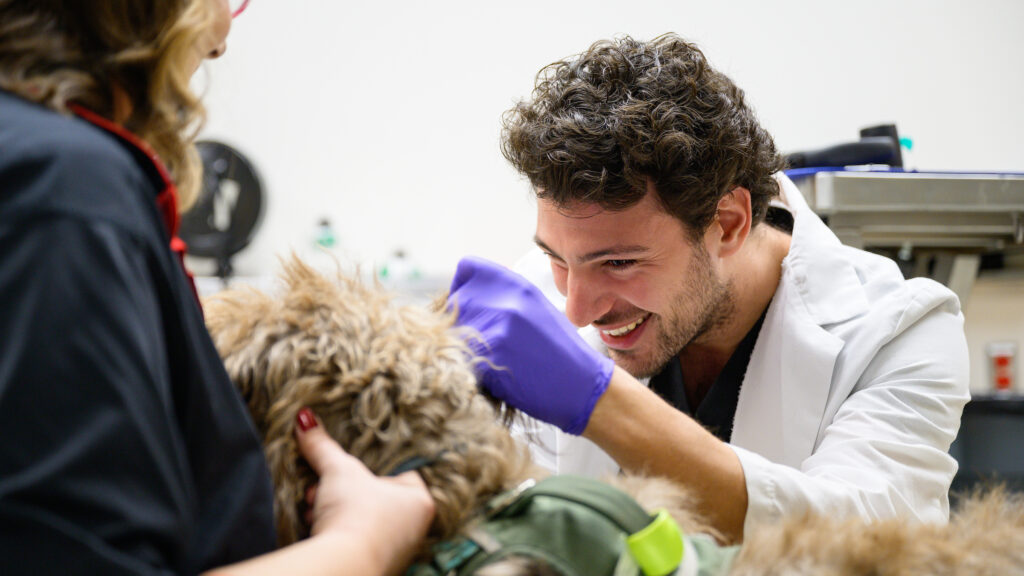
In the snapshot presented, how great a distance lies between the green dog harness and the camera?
595mm

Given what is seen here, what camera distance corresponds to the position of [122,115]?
528 millimetres

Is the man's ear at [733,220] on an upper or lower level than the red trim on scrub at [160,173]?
lower

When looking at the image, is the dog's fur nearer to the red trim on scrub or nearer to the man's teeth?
the red trim on scrub

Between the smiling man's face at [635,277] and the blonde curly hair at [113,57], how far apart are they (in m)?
0.90

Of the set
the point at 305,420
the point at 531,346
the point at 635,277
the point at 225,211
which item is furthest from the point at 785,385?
the point at 225,211

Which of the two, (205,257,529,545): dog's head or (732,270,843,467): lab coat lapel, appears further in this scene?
(732,270,843,467): lab coat lapel

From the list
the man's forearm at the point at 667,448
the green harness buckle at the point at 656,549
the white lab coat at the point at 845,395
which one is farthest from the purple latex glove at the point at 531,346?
the green harness buckle at the point at 656,549

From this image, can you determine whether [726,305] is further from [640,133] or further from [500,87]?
[500,87]

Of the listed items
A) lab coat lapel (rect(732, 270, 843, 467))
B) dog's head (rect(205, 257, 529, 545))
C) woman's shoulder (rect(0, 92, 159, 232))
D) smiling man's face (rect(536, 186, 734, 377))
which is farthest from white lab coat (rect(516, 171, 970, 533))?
woman's shoulder (rect(0, 92, 159, 232))

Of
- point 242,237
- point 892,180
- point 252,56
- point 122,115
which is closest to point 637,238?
point 892,180

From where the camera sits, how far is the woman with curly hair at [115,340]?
16.0 inches

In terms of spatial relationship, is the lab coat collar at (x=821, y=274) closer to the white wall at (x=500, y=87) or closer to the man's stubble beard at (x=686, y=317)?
the man's stubble beard at (x=686, y=317)

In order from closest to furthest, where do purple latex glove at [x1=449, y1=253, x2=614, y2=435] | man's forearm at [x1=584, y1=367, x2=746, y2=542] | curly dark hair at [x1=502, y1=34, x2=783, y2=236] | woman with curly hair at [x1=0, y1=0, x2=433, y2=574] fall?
woman with curly hair at [x1=0, y1=0, x2=433, y2=574]
purple latex glove at [x1=449, y1=253, x2=614, y2=435]
man's forearm at [x1=584, y1=367, x2=746, y2=542]
curly dark hair at [x1=502, y1=34, x2=783, y2=236]

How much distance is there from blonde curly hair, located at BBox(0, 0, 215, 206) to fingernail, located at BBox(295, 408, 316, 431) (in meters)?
0.18
